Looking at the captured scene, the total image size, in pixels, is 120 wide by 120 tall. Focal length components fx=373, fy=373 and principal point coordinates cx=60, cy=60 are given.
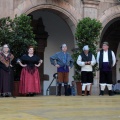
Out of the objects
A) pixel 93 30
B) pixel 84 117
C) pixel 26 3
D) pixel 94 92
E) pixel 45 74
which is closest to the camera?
pixel 84 117

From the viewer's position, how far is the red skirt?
9586 millimetres

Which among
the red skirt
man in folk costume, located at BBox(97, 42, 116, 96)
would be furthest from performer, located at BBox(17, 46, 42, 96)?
man in folk costume, located at BBox(97, 42, 116, 96)

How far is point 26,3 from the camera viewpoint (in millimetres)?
12086

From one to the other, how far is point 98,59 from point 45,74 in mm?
5540

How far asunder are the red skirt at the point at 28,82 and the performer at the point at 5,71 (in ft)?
1.30

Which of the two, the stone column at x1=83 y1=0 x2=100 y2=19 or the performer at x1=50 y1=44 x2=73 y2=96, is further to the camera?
the stone column at x1=83 y1=0 x2=100 y2=19

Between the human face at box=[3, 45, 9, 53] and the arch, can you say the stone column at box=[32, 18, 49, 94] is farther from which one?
the human face at box=[3, 45, 9, 53]

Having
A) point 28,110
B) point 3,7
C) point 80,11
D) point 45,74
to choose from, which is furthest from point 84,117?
point 45,74

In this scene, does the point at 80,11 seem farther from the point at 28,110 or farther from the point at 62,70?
the point at 28,110

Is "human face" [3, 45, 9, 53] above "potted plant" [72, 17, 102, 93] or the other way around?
the other way around

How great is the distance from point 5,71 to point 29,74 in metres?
0.65

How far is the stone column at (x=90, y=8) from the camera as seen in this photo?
13.1m

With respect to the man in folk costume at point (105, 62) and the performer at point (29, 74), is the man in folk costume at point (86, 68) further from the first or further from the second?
the performer at point (29, 74)

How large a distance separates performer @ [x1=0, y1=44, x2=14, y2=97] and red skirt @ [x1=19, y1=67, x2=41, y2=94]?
40 cm
